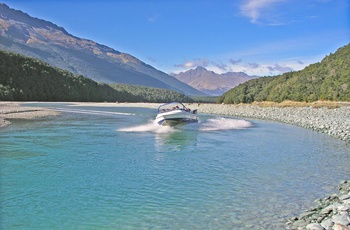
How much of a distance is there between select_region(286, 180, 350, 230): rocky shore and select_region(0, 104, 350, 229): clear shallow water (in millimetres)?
421

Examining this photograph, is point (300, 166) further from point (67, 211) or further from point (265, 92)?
point (265, 92)

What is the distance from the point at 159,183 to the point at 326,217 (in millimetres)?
5929

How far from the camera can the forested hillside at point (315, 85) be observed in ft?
192

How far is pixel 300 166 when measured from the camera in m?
15.9

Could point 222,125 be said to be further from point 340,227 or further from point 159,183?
point 340,227

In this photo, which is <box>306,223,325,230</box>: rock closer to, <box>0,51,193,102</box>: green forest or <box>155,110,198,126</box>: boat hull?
<box>155,110,198,126</box>: boat hull

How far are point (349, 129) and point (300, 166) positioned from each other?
14118 mm

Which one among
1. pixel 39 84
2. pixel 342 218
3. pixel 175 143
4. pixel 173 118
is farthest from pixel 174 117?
pixel 39 84

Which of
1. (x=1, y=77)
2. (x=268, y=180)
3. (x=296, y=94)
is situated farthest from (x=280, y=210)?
(x=1, y=77)

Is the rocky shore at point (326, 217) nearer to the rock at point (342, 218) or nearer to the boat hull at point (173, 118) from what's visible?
the rock at point (342, 218)

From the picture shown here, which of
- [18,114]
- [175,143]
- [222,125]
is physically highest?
[18,114]

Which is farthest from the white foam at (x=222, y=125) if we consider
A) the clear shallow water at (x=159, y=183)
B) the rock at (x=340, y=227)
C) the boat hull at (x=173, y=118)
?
the rock at (x=340, y=227)

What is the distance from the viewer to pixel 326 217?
8.28 meters

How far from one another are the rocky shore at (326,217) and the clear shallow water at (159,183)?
0.42 meters
